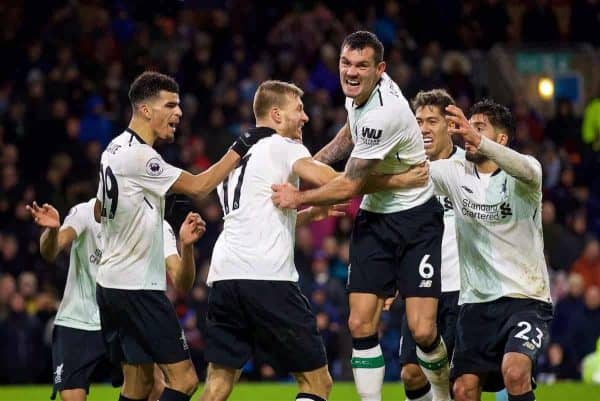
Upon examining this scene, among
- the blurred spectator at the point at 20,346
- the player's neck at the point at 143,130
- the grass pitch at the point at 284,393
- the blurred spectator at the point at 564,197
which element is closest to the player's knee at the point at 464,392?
the player's neck at the point at 143,130

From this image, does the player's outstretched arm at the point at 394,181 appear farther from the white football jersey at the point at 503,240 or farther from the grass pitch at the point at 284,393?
the grass pitch at the point at 284,393

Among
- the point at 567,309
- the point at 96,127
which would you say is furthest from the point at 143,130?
the point at 96,127

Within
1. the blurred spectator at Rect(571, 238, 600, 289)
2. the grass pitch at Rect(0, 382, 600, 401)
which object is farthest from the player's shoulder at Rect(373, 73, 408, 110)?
the blurred spectator at Rect(571, 238, 600, 289)

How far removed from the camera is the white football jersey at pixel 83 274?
364 inches

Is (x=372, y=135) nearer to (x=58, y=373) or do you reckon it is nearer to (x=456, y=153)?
(x=456, y=153)

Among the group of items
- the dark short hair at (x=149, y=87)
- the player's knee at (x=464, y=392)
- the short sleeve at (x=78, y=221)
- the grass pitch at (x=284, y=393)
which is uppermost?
the dark short hair at (x=149, y=87)

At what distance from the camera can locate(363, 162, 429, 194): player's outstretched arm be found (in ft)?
27.3

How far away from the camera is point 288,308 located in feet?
25.6

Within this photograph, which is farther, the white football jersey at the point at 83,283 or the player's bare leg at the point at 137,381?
the white football jersey at the point at 83,283

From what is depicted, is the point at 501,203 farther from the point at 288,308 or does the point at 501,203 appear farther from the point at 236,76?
the point at 236,76

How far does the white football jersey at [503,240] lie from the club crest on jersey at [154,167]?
2027mm

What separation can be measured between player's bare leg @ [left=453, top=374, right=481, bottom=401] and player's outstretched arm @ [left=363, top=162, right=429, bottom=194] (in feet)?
4.24

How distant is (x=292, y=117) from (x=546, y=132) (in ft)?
36.5

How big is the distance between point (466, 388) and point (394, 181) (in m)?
1.41
